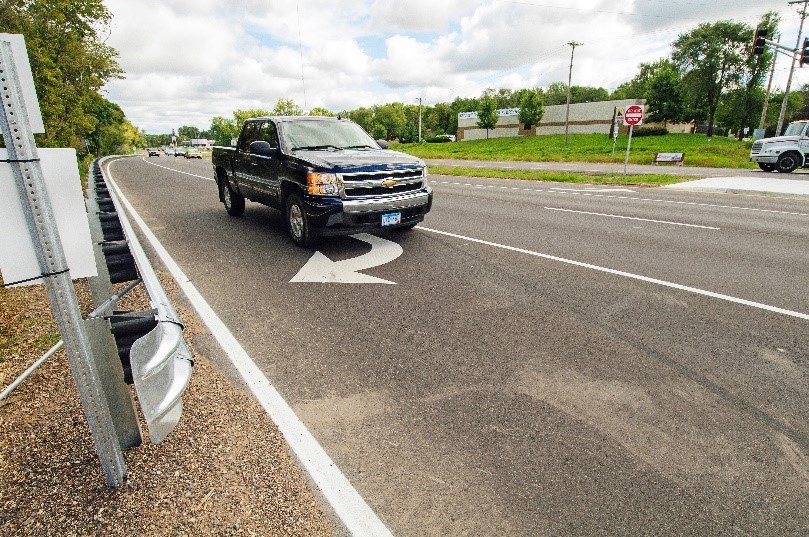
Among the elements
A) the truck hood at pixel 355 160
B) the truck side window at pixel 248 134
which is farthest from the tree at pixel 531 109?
the truck hood at pixel 355 160

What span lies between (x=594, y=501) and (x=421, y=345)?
1896 mm

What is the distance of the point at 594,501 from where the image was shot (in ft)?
7.62

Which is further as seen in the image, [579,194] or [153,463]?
Answer: [579,194]

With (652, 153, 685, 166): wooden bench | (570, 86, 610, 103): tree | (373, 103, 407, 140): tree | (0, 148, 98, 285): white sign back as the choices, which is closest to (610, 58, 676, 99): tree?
(570, 86, 610, 103): tree

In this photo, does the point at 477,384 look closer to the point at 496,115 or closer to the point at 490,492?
the point at 490,492

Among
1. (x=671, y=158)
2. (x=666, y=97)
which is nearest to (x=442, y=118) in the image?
(x=666, y=97)

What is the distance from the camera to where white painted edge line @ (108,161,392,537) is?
2193 millimetres

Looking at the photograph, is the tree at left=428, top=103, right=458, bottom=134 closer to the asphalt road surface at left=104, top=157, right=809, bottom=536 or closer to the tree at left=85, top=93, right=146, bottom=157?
the tree at left=85, top=93, right=146, bottom=157

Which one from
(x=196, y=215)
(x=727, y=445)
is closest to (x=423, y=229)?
(x=196, y=215)

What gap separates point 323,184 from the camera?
6.46 meters

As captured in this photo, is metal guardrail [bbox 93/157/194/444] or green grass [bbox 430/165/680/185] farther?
green grass [bbox 430/165/680/185]

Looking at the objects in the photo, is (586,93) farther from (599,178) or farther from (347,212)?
(347,212)

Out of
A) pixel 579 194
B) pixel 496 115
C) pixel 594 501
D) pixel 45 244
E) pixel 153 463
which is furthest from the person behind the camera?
pixel 496 115

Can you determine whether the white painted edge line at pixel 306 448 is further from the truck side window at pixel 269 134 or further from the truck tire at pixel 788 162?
the truck tire at pixel 788 162
